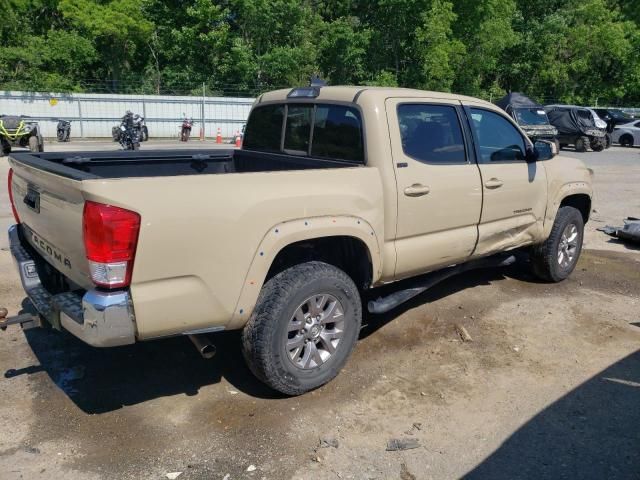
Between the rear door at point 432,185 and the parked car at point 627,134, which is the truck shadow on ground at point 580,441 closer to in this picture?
the rear door at point 432,185

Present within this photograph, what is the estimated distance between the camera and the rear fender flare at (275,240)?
3.36 meters

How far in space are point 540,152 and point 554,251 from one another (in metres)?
1.12

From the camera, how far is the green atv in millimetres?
17066

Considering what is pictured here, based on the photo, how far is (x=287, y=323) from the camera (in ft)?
11.7

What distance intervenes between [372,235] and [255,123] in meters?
1.87

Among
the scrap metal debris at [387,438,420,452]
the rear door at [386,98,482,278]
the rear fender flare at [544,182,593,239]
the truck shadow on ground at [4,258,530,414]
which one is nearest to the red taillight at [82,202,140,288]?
the truck shadow on ground at [4,258,530,414]

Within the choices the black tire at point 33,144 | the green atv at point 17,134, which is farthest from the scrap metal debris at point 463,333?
the black tire at point 33,144

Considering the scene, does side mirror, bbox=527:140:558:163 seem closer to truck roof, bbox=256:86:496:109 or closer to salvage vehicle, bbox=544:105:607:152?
truck roof, bbox=256:86:496:109

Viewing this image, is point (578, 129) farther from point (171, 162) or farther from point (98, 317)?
point (98, 317)

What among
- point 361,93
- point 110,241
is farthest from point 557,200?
point 110,241

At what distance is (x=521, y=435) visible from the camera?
3436mm

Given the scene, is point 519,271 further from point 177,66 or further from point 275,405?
point 177,66

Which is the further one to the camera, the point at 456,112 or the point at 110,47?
the point at 110,47

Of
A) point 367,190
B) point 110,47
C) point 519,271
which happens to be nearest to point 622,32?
point 110,47
